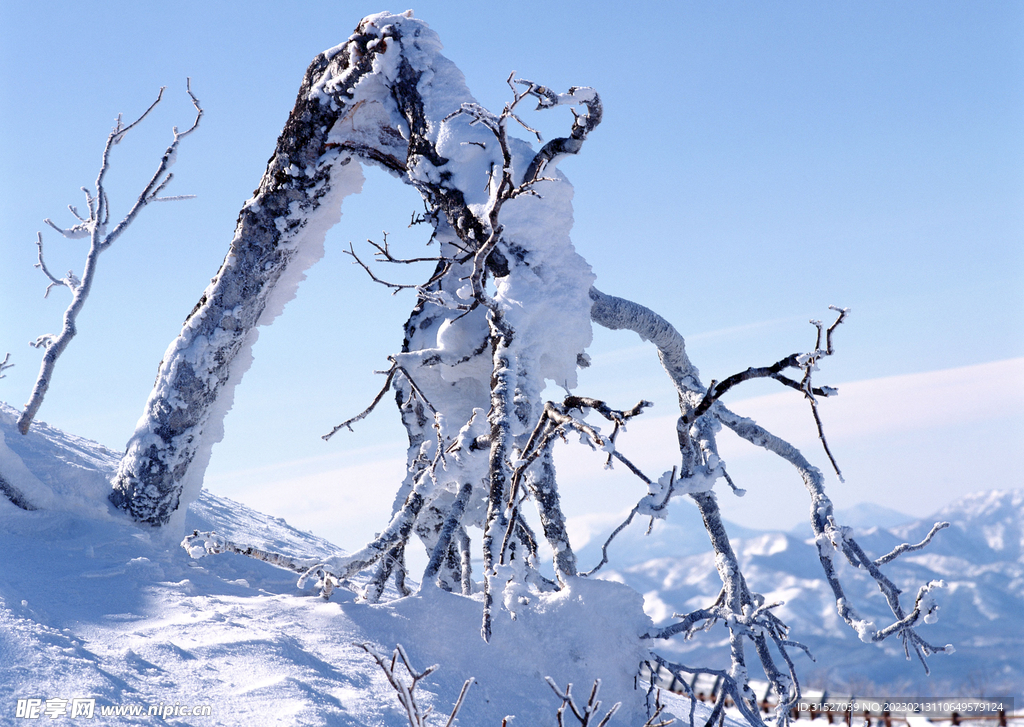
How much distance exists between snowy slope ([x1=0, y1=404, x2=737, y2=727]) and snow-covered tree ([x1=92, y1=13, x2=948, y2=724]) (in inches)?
6.4

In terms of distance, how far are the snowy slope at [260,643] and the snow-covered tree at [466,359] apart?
0.53 ft

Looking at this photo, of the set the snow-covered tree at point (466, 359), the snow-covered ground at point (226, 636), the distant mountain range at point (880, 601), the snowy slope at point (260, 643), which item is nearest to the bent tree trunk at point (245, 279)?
the snow-covered tree at point (466, 359)

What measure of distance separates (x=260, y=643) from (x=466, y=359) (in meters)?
1.80

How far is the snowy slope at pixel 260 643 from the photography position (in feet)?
8.16

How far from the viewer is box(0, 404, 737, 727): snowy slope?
2486 mm

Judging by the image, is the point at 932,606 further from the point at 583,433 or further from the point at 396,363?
the point at 396,363

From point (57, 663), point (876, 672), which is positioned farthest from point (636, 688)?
point (876, 672)

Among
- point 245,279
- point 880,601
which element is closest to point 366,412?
point 245,279

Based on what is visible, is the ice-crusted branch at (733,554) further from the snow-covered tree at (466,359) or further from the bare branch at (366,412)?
the bare branch at (366,412)

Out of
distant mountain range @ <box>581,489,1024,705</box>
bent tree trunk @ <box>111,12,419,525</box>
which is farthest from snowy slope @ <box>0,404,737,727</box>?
distant mountain range @ <box>581,489,1024,705</box>

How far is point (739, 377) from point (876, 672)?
134282 mm

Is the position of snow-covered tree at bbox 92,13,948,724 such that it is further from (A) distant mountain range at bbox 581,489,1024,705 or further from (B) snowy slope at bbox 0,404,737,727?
(A) distant mountain range at bbox 581,489,1024,705

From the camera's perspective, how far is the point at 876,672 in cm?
11238

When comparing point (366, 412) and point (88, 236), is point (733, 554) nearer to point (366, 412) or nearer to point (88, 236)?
point (366, 412)
